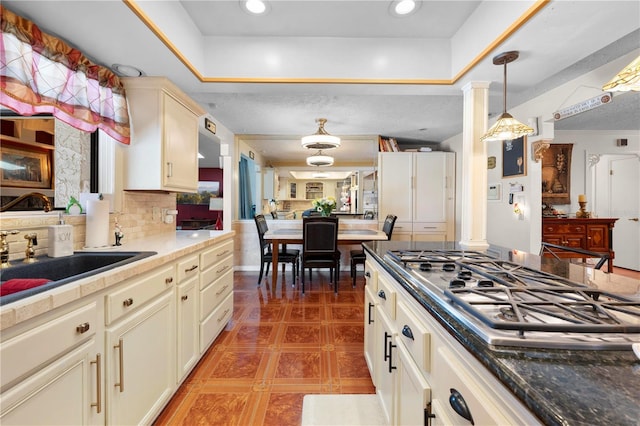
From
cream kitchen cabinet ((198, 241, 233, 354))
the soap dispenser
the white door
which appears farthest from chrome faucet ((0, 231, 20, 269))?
the white door

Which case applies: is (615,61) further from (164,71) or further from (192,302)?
(192,302)

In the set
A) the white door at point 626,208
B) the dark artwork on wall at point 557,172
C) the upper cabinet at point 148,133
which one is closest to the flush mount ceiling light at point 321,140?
the upper cabinet at point 148,133

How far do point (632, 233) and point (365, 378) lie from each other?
5754mm

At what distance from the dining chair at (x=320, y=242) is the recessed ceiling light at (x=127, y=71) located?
2188 mm

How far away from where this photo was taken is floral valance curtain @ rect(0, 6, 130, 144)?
132cm

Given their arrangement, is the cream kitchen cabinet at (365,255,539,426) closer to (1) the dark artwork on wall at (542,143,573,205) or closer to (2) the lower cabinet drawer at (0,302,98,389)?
(2) the lower cabinet drawer at (0,302,98,389)

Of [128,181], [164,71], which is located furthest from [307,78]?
[128,181]

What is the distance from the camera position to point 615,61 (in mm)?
2230

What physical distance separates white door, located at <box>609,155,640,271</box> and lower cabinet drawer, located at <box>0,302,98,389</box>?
7.06m

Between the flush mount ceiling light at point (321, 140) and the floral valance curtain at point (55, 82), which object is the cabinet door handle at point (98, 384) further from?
the flush mount ceiling light at point (321, 140)

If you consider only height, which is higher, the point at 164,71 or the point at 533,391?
the point at 164,71

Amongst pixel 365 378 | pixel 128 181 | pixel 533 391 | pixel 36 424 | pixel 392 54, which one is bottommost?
pixel 365 378

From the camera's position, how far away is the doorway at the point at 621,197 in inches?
188

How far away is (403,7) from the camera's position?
1.87 meters
